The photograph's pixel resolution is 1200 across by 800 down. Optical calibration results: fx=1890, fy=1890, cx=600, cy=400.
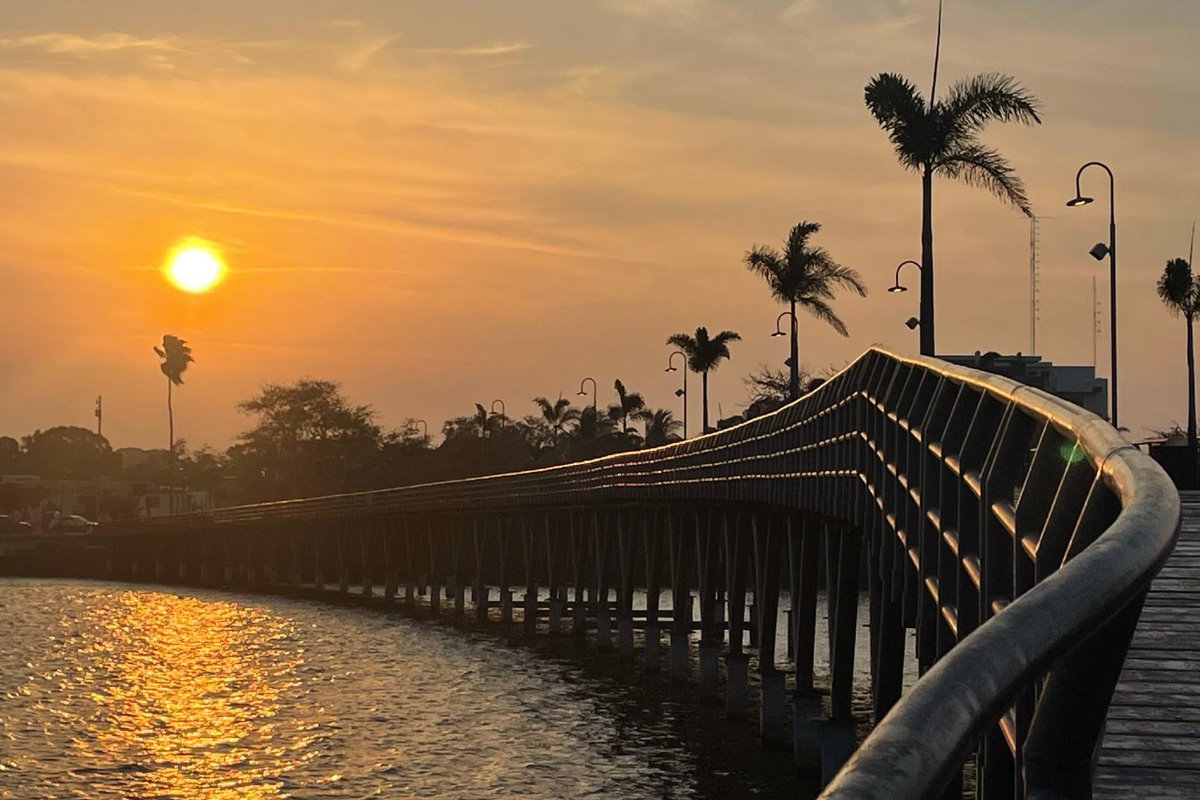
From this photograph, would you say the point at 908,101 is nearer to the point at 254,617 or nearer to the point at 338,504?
the point at 254,617

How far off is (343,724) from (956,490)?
27.9m

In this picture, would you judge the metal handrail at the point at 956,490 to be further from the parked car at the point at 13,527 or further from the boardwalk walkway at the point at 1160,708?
the parked car at the point at 13,527

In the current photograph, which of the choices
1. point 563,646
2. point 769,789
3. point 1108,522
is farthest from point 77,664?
point 1108,522

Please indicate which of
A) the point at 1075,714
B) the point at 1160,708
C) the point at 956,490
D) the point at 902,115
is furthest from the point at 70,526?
the point at 1075,714

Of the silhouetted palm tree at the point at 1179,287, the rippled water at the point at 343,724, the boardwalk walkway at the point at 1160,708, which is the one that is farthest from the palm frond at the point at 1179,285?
the boardwalk walkway at the point at 1160,708

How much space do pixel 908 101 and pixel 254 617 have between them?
126 feet

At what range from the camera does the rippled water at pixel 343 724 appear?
94.7 ft

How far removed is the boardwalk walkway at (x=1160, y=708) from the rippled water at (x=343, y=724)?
17.5 metres

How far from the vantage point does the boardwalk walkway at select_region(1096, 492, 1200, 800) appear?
6891mm

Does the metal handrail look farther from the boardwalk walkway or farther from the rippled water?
the rippled water

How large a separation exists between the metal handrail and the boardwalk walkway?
584 mm

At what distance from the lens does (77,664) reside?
55438mm

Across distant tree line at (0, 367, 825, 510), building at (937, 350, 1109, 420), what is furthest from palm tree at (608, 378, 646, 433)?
building at (937, 350, 1109, 420)

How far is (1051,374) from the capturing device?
148 feet
